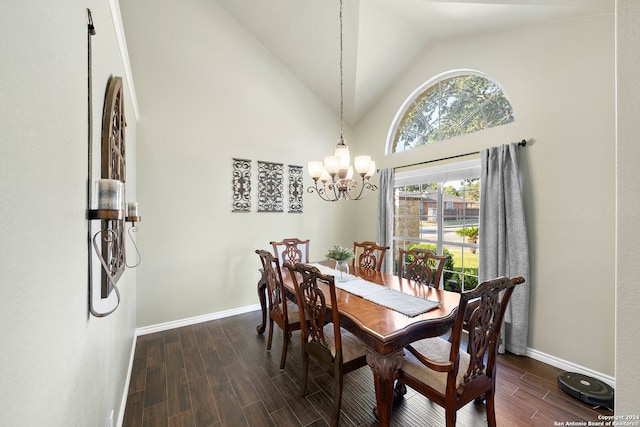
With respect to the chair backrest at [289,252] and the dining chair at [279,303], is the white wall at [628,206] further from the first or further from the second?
the chair backrest at [289,252]

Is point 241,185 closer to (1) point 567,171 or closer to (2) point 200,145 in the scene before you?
(2) point 200,145

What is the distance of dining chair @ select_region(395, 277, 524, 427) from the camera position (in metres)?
1.34

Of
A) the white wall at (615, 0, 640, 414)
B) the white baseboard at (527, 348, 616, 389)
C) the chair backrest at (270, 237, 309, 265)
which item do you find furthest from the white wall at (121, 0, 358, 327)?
the white wall at (615, 0, 640, 414)

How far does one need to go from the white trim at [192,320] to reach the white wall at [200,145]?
6cm

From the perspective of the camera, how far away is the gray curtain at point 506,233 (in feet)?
8.40

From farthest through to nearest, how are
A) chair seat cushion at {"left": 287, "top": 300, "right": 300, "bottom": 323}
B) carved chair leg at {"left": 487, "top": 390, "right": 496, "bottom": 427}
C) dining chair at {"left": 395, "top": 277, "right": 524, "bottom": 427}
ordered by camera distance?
chair seat cushion at {"left": 287, "top": 300, "right": 300, "bottom": 323} < carved chair leg at {"left": 487, "top": 390, "right": 496, "bottom": 427} < dining chair at {"left": 395, "top": 277, "right": 524, "bottom": 427}

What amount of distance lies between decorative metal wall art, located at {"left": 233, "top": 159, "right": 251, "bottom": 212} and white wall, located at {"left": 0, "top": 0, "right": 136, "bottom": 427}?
2.69m

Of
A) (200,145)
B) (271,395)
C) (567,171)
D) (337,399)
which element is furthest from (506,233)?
(200,145)

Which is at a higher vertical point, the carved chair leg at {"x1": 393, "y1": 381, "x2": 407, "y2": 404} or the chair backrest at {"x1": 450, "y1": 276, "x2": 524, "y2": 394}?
the chair backrest at {"x1": 450, "y1": 276, "x2": 524, "y2": 394}

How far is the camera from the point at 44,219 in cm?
64

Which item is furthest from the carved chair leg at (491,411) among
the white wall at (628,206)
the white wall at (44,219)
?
the white wall at (44,219)

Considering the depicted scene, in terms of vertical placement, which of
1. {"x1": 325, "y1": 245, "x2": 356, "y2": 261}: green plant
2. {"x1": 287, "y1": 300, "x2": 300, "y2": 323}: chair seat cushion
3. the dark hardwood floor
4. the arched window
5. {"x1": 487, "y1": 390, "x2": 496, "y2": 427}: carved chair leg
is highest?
the arched window

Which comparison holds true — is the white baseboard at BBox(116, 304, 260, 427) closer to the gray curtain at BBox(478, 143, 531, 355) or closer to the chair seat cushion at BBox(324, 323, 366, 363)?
the chair seat cushion at BBox(324, 323, 366, 363)

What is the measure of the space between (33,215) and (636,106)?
1.97 m
